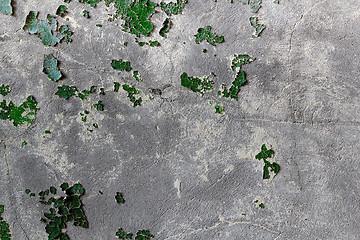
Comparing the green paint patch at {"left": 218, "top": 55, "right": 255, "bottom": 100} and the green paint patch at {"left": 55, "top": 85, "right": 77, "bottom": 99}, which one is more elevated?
the green paint patch at {"left": 218, "top": 55, "right": 255, "bottom": 100}

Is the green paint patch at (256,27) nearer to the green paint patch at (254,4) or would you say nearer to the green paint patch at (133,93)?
the green paint patch at (254,4)

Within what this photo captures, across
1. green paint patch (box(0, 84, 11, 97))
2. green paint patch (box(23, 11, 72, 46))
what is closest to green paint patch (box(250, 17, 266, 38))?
green paint patch (box(23, 11, 72, 46))

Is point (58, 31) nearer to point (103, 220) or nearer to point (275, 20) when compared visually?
point (103, 220)

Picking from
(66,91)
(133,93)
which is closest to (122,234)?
(133,93)

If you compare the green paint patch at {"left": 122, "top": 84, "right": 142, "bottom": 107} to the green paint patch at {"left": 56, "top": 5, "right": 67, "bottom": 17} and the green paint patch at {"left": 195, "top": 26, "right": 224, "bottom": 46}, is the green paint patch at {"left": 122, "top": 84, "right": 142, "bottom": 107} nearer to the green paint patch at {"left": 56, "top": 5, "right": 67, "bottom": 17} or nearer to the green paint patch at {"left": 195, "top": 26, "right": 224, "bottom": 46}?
the green paint patch at {"left": 195, "top": 26, "right": 224, "bottom": 46}

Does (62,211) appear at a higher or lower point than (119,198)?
lower

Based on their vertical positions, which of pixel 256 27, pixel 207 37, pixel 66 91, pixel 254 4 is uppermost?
pixel 254 4

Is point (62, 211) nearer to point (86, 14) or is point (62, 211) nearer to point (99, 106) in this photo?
point (99, 106)
